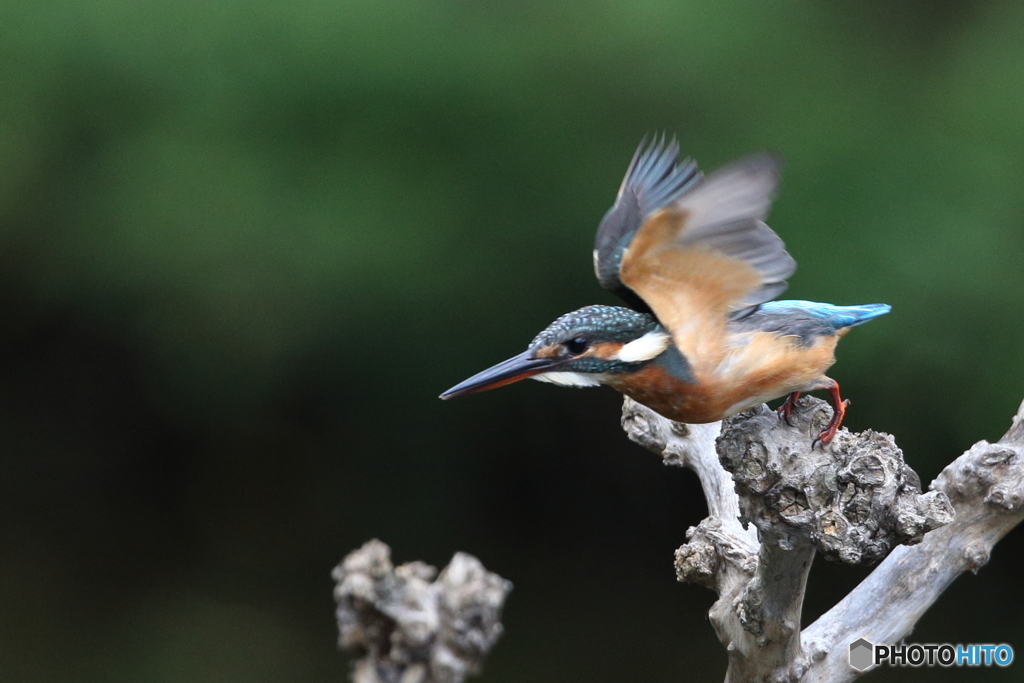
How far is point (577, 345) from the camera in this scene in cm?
104

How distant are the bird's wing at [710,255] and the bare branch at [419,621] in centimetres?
44

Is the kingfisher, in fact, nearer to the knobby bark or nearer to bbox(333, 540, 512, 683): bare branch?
the knobby bark

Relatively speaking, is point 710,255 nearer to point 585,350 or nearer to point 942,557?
point 585,350

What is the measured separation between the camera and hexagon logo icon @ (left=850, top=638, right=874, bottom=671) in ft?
3.77

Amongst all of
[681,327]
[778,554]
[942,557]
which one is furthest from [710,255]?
[942,557]

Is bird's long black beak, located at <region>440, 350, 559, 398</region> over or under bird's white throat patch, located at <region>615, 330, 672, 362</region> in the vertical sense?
→ under

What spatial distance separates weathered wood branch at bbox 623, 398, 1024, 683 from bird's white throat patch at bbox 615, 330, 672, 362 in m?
0.11

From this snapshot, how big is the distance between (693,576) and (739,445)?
293mm

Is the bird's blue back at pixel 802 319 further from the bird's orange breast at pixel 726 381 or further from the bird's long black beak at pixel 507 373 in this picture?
the bird's long black beak at pixel 507 373

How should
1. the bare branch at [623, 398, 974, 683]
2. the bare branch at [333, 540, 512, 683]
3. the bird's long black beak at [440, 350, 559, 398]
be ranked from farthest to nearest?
the bird's long black beak at [440, 350, 559, 398]
the bare branch at [623, 398, 974, 683]
the bare branch at [333, 540, 512, 683]

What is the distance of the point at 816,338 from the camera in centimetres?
114

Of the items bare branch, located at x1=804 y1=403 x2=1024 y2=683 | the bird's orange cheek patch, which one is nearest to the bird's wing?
the bird's orange cheek patch

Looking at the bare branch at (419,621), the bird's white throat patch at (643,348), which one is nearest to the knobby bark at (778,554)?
the bare branch at (419,621)

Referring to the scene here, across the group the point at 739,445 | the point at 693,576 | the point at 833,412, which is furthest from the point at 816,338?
the point at 693,576
